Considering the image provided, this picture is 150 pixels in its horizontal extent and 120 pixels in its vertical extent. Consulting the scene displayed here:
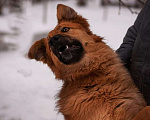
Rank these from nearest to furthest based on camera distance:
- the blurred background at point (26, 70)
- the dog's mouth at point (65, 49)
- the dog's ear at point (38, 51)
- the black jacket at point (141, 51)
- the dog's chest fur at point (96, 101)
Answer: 1. the dog's chest fur at point (96, 101)
2. the black jacket at point (141, 51)
3. the dog's mouth at point (65, 49)
4. the dog's ear at point (38, 51)
5. the blurred background at point (26, 70)

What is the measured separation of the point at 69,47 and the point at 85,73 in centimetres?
39

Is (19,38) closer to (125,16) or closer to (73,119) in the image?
(125,16)

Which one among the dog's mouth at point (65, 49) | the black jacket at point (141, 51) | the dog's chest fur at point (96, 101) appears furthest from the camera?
the dog's mouth at point (65, 49)

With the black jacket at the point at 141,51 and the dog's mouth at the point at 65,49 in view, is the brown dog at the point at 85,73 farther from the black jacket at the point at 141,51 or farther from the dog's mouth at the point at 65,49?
Result: the black jacket at the point at 141,51

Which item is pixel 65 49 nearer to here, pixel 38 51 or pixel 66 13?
pixel 38 51

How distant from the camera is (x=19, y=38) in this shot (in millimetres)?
10219

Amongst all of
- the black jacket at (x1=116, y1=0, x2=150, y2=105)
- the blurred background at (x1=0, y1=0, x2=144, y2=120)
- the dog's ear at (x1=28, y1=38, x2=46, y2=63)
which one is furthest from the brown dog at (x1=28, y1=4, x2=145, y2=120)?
the blurred background at (x1=0, y1=0, x2=144, y2=120)

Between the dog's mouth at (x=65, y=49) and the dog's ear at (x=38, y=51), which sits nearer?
the dog's mouth at (x=65, y=49)

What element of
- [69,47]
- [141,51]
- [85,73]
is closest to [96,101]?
[85,73]

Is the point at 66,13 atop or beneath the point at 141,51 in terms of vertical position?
atop

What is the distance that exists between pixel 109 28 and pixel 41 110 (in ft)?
28.1

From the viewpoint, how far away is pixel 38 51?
3.22m

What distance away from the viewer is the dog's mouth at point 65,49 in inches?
117

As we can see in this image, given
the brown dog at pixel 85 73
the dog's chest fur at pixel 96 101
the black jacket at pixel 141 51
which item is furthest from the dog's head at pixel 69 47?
the black jacket at pixel 141 51
